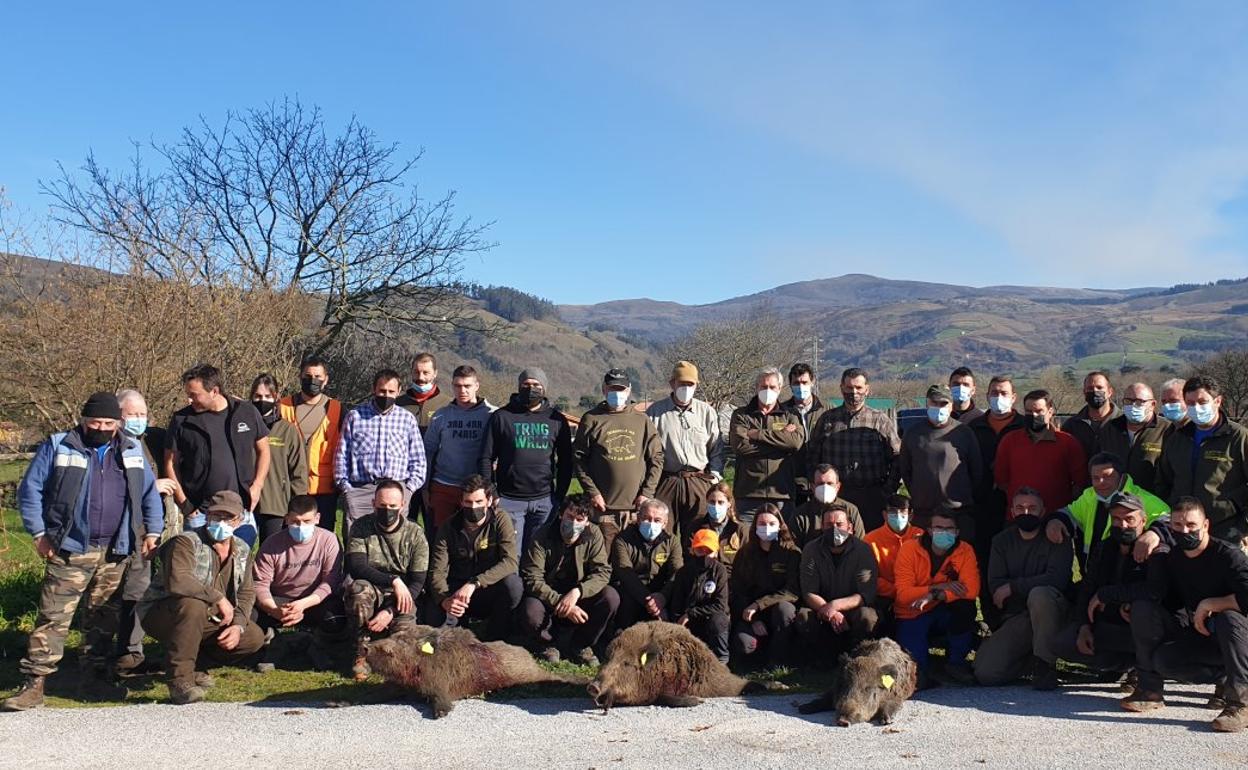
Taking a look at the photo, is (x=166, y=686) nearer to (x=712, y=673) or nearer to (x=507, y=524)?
(x=507, y=524)

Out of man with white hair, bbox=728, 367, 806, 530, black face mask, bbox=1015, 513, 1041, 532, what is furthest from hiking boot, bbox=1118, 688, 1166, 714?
man with white hair, bbox=728, 367, 806, 530

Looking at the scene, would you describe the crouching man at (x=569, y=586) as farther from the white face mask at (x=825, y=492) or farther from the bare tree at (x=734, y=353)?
the bare tree at (x=734, y=353)

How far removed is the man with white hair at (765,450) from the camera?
861 centimetres

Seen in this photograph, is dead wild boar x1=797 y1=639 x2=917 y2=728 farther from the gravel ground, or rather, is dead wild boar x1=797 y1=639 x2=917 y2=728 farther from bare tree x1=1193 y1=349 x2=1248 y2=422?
bare tree x1=1193 y1=349 x2=1248 y2=422

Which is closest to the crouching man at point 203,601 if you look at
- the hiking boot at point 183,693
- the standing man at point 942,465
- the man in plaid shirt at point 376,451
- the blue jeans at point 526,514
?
the hiking boot at point 183,693

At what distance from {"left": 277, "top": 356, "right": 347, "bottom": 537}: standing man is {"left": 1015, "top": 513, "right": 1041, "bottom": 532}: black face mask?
208 inches

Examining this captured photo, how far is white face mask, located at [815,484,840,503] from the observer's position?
7867mm

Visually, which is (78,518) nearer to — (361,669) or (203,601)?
(203,601)

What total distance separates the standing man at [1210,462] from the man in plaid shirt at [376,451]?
583cm

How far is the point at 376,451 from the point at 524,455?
120 cm

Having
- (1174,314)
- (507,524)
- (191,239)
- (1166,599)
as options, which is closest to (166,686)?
(507,524)

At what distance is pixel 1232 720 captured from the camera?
18.8 ft

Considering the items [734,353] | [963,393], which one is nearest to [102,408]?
[963,393]

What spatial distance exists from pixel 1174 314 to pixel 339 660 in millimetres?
201742
